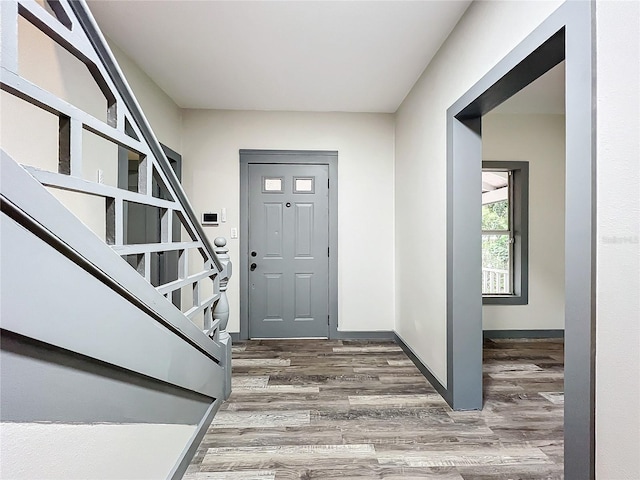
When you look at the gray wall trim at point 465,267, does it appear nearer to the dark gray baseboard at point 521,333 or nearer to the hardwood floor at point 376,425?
the hardwood floor at point 376,425

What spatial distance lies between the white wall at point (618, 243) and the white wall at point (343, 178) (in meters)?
2.85

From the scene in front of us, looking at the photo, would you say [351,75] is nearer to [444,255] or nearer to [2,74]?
[444,255]

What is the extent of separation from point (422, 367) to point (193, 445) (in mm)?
1927

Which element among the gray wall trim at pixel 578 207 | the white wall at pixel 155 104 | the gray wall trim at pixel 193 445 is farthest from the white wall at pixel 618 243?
the white wall at pixel 155 104

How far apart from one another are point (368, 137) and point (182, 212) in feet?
9.25

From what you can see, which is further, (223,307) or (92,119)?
(223,307)

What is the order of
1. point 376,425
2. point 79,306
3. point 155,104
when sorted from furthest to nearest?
1. point 155,104
2. point 376,425
3. point 79,306

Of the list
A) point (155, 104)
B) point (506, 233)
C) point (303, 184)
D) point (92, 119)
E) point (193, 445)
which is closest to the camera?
point (92, 119)

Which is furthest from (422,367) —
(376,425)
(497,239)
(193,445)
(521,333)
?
(497,239)

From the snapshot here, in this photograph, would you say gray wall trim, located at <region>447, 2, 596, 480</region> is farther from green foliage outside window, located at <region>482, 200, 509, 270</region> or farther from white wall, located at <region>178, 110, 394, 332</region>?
green foliage outside window, located at <region>482, 200, 509, 270</region>

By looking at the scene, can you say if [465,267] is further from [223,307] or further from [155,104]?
[155,104]

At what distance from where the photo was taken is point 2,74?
709mm

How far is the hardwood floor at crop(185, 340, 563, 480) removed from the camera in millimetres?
1755

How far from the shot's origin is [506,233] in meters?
4.12
